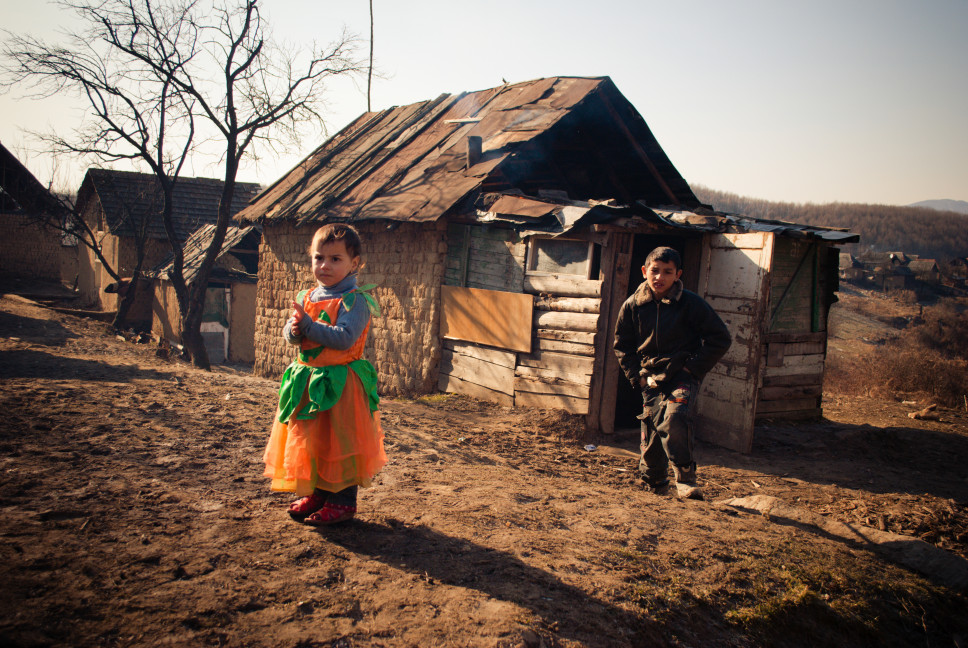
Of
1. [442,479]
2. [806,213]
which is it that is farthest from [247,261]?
[806,213]

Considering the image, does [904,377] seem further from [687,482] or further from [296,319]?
[296,319]

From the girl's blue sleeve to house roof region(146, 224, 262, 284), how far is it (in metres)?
14.6

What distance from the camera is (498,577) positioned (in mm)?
2803

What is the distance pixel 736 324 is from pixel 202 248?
1754 cm

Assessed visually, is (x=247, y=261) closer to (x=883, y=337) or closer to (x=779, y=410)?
(x=779, y=410)

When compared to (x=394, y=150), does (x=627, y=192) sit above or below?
below

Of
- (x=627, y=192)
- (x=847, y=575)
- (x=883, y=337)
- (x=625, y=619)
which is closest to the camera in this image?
(x=625, y=619)

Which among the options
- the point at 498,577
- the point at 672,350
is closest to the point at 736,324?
the point at 672,350

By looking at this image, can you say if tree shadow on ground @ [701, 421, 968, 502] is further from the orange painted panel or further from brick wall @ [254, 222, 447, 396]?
brick wall @ [254, 222, 447, 396]

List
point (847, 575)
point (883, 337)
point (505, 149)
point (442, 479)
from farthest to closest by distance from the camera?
1. point (883, 337)
2. point (505, 149)
3. point (442, 479)
4. point (847, 575)

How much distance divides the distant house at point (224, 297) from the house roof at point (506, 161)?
20.3ft

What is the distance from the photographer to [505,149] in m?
8.25

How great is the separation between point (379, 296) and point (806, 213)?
173 feet

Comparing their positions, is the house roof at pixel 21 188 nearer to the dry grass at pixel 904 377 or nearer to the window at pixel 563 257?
the window at pixel 563 257
